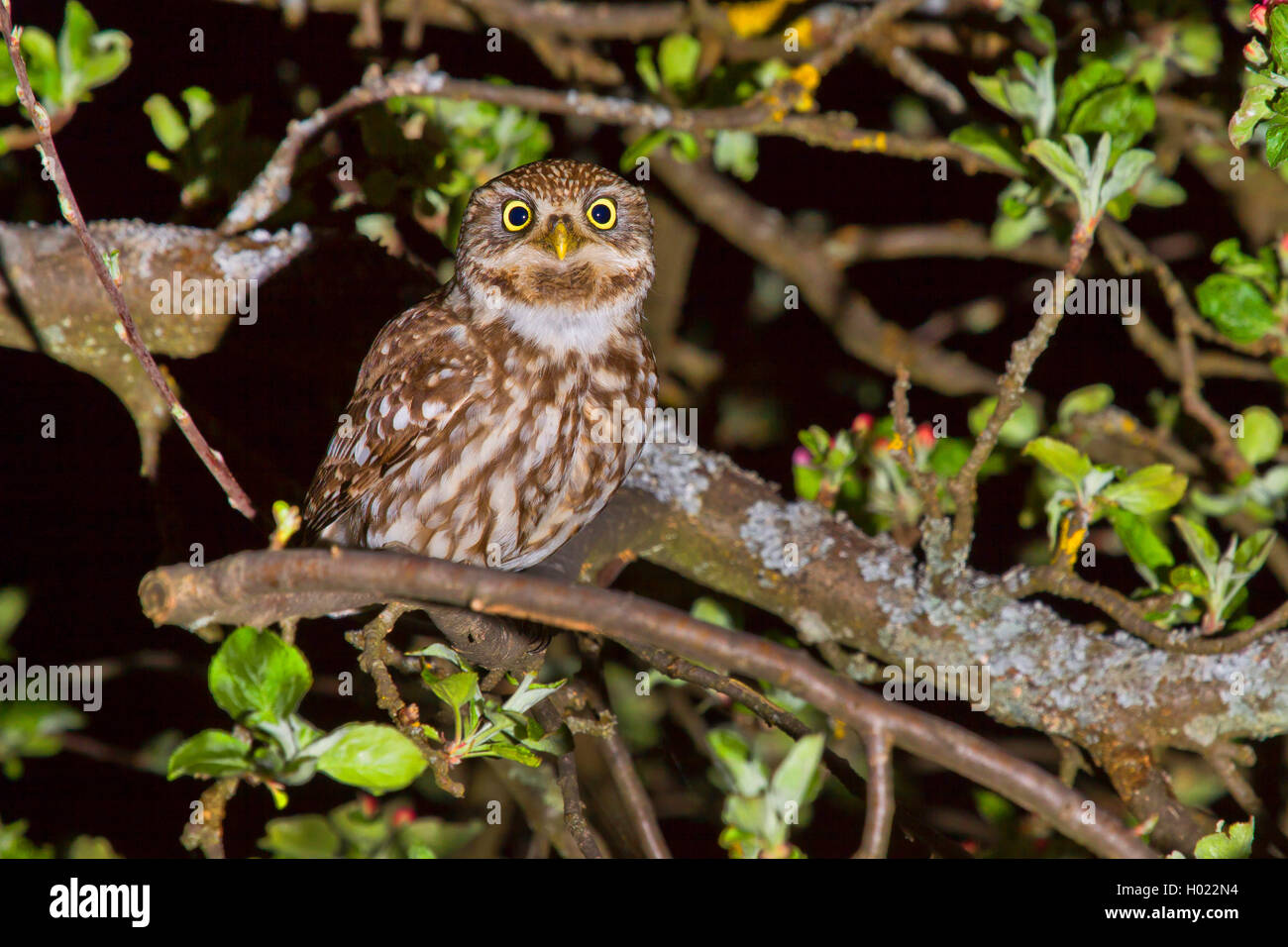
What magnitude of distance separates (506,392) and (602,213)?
511 mm

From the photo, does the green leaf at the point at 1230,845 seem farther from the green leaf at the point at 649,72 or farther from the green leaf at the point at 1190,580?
the green leaf at the point at 649,72

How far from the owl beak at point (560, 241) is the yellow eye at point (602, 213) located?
105 mm

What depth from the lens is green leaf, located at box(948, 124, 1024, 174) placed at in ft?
9.06

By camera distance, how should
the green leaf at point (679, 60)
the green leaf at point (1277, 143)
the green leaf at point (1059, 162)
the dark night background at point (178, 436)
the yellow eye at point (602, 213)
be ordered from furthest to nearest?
the dark night background at point (178, 436) → the green leaf at point (679, 60) → the yellow eye at point (602, 213) → the green leaf at point (1059, 162) → the green leaf at point (1277, 143)

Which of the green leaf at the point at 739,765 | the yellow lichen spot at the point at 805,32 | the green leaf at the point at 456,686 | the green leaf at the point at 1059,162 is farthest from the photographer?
the yellow lichen spot at the point at 805,32

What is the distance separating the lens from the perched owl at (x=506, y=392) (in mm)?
2613

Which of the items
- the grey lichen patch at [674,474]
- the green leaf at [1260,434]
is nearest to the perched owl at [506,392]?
the grey lichen patch at [674,474]

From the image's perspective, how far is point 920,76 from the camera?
3.38 m

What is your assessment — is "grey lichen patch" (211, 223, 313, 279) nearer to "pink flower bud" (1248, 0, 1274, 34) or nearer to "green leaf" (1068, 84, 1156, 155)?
"green leaf" (1068, 84, 1156, 155)

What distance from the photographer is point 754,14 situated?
3.63 m

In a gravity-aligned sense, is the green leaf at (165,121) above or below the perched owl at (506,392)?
above

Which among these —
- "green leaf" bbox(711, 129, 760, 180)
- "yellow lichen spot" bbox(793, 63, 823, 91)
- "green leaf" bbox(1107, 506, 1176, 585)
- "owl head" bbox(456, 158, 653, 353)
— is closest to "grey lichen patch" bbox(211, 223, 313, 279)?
"owl head" bbox(456, 158, 653, 353)
